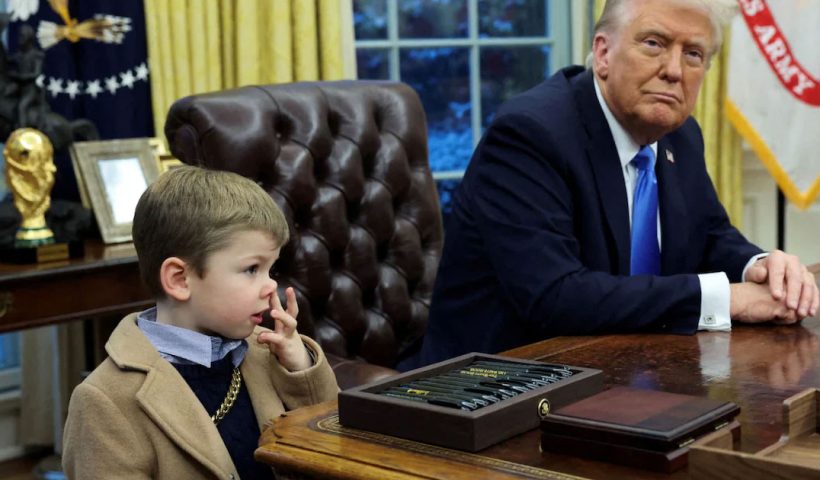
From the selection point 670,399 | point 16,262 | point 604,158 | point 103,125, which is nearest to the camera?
point 670,399

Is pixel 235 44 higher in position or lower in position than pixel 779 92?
higher

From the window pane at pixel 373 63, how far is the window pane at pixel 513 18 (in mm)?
507

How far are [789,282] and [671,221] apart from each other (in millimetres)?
352

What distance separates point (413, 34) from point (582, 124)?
234 centimetres

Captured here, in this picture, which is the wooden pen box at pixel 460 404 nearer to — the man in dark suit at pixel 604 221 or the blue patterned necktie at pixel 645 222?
the man in dark suit at pixel 604 221

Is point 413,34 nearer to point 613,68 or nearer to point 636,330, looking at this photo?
point 613,68

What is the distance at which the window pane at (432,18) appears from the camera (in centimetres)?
461

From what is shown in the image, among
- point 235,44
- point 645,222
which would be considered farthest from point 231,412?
point 235,44

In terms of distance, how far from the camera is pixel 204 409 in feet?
5.69

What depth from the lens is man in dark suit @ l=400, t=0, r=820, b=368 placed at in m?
2.14

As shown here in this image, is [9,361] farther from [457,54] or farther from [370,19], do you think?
[457,54]

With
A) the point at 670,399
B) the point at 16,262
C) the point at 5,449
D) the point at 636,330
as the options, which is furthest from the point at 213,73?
the point at 670,399

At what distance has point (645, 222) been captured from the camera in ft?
7.97

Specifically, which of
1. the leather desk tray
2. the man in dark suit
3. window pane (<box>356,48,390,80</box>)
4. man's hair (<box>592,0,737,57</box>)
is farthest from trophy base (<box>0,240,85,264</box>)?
the leather desk tray
